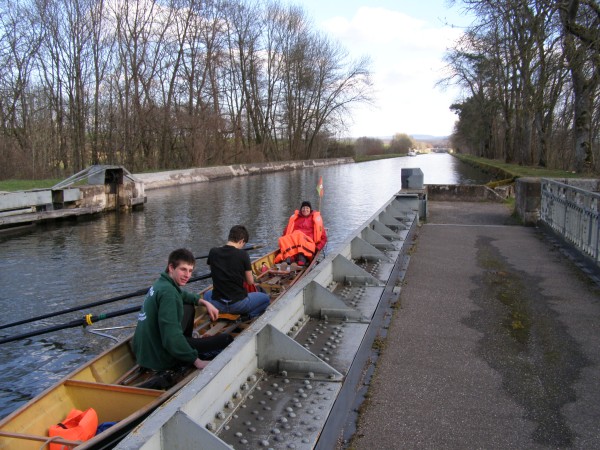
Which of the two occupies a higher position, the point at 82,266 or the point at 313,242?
the point at 313,242

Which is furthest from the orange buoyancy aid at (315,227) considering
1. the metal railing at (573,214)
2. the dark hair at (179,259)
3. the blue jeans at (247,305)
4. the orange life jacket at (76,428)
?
the orange life jacket at (76,428)

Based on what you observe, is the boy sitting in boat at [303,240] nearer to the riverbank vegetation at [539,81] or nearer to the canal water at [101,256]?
A: the canal water at [101,256]

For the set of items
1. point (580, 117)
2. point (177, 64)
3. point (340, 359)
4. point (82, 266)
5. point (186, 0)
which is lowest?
point (82, 266)

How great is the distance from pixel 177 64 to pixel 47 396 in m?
45.1

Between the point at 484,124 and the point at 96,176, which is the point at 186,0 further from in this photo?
the point at 484,124

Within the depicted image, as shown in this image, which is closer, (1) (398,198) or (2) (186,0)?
(1) (398,198)

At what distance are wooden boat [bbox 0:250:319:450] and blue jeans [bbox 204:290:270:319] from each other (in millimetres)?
1322

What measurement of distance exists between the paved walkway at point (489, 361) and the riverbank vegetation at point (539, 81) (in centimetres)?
1116

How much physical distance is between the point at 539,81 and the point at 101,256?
1798cm

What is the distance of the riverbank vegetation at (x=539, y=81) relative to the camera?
1730cm

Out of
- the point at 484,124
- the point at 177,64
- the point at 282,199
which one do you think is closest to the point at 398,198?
the point at 282,199

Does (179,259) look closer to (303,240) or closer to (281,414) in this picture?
(281,414)

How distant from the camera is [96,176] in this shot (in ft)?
80.6

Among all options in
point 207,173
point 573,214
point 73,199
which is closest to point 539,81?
point 573,214
